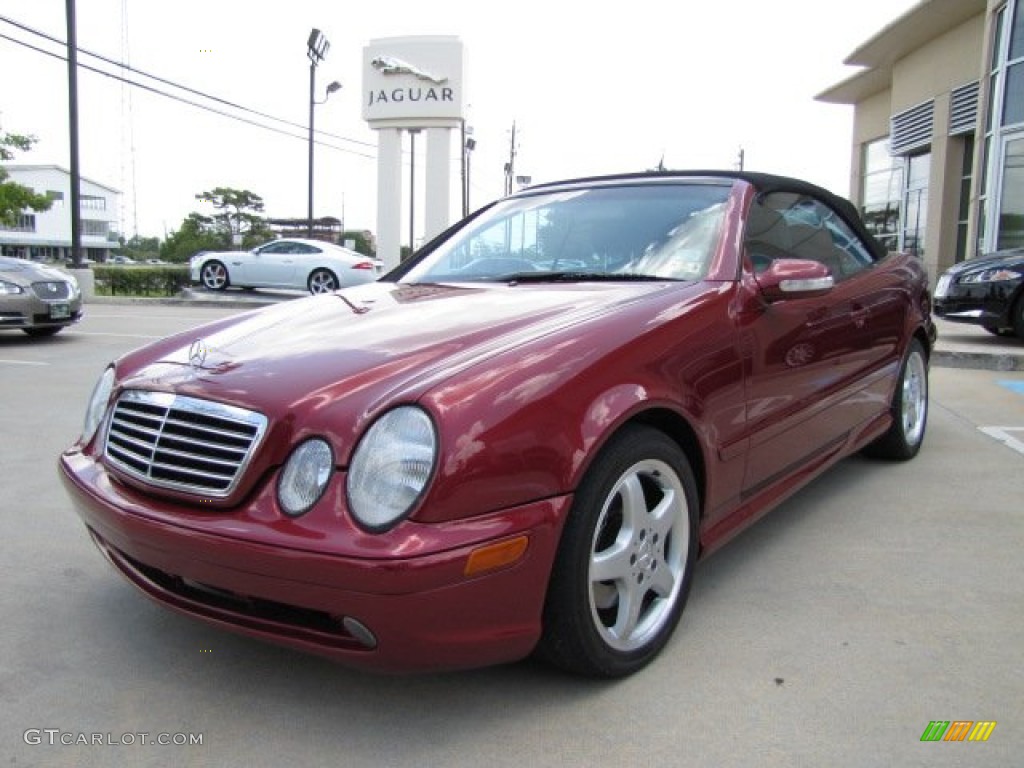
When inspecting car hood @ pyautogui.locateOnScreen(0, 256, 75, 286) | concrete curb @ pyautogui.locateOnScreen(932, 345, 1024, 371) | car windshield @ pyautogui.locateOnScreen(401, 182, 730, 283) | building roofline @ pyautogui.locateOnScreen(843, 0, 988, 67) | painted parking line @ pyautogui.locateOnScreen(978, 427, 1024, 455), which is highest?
building roofline @ pyautogui.locateOnScreen(843, 0, 988, 67)

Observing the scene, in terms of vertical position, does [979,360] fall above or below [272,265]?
below

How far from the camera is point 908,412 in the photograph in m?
4.67

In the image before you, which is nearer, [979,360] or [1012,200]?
[979,360]

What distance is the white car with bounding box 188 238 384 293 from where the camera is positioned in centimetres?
1708

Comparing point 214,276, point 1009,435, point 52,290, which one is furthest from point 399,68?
point 1009,435

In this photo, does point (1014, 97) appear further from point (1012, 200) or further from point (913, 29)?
point (913, 29)

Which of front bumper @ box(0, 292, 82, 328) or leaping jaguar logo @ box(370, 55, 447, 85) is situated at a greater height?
leaping jaguar logo @ box(370, 55, 447, 85)

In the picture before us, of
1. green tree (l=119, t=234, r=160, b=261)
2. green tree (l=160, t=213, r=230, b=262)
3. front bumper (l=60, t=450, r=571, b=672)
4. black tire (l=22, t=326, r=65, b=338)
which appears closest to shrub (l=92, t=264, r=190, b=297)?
black tire (l=22, t=326, r=65, b=338)

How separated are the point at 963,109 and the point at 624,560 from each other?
18.8 m

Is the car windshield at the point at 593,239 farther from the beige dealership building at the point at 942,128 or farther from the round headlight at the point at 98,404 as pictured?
the beige dealership building at the point at 942,128

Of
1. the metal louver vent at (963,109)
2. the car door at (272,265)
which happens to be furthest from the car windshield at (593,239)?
the metal louver vent at (963,109)

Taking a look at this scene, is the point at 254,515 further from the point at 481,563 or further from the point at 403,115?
the point at 403,115

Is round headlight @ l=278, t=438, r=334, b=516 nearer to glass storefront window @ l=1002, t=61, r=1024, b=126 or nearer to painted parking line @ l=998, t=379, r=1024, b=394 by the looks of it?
painted parking line @ l=998, t=379, r=1024, b=394

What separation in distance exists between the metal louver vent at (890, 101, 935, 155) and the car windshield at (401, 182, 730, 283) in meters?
18.6
